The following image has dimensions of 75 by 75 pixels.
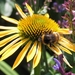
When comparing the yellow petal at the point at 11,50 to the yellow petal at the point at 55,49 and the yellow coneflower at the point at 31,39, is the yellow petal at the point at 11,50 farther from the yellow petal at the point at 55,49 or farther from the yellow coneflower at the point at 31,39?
the yellow petal at the point at 55,49

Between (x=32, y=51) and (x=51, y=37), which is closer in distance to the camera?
(x=32, y=51)

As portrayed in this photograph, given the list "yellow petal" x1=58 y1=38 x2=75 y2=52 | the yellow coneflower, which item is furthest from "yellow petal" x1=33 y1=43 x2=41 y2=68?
"yellow petal" x1=58 y1=38 x2=75 y2=52

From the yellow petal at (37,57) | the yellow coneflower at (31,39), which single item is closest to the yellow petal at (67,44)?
the yellow coneflower at (31,39)

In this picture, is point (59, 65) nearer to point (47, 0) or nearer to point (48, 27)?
point (48, 27)

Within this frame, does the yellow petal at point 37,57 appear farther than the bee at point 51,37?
No

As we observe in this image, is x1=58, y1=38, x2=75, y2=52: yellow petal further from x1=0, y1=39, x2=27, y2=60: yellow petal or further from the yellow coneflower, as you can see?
x1=0, y1=39, x2=27, y2=60: yellow petal

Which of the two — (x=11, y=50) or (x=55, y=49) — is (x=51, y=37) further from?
(x=11, y=50)

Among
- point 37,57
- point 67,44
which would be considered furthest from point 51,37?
point 37,57

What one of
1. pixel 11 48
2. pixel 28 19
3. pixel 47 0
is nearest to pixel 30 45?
pixel 11 48
